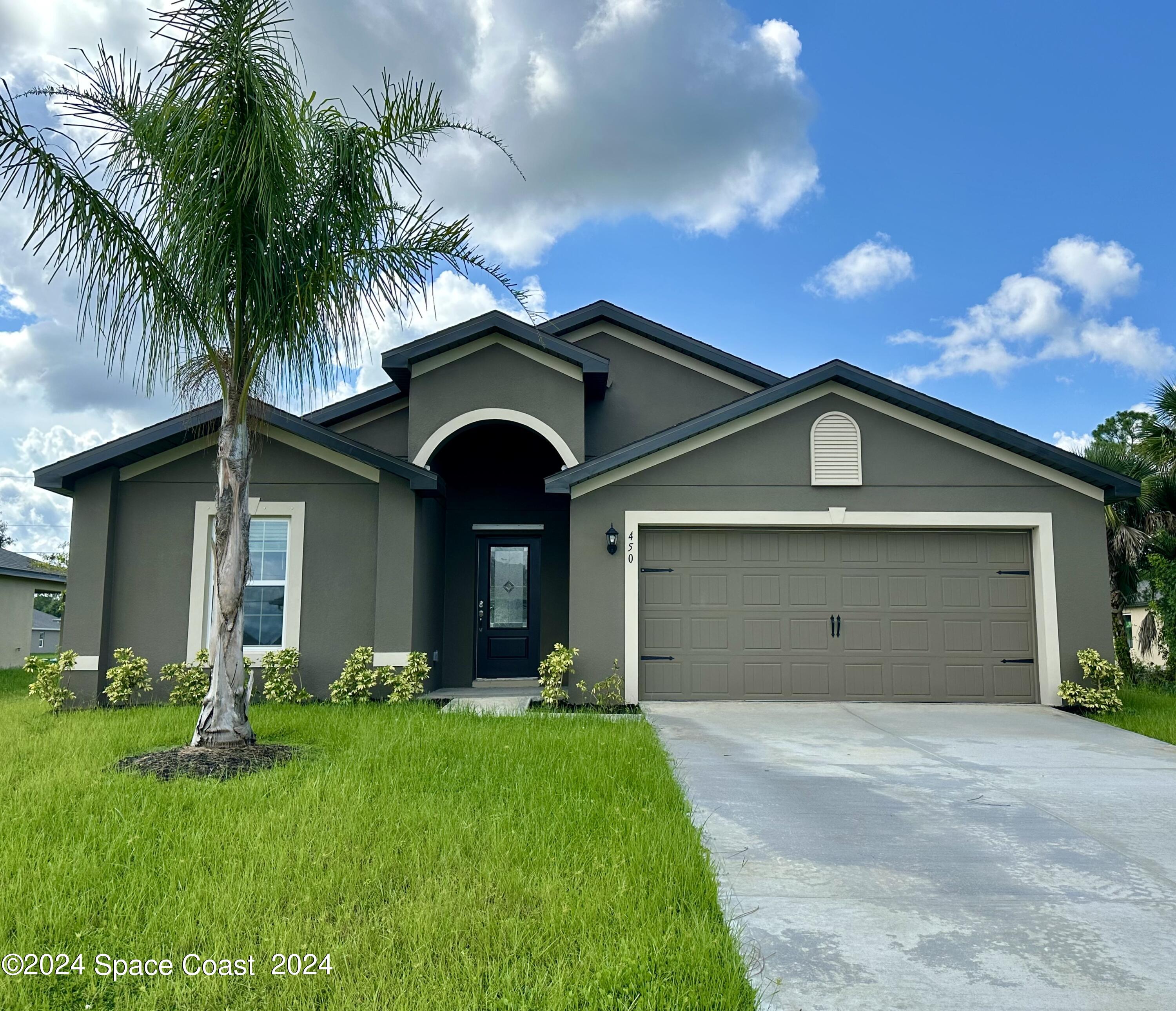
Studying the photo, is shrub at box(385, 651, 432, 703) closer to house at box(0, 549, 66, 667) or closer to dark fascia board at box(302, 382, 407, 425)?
dark fascia board at box(302, 382, 407, 425)

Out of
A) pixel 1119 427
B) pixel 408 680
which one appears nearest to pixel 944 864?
pixel 408 680

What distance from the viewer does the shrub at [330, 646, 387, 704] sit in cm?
949

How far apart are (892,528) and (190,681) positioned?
29.2 feet

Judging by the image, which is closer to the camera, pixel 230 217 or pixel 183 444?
pixel 230 217

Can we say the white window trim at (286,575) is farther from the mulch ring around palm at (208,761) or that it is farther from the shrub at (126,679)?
the mulch ring around palm at (208,761)

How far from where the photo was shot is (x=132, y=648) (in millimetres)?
9883

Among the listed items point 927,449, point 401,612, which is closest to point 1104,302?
point 927,449

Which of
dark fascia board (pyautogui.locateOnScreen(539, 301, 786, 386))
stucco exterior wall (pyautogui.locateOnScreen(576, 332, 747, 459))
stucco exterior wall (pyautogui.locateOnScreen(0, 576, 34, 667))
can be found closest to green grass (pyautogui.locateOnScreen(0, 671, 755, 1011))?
stucco exterior wall (pyautogui.locateOnScreen(576, 332, 747, 459))

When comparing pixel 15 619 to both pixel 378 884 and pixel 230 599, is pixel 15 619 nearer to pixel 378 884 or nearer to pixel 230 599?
pixel 230 599

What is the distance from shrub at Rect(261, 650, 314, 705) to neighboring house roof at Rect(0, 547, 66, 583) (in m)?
12.6

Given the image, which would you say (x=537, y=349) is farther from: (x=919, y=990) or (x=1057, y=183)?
(x=1057, y=183)

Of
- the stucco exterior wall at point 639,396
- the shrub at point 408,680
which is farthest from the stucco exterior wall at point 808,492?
the stucco exterior wall at point 639,396

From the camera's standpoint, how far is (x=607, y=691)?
9.63m

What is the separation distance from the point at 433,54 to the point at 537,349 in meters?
3.80
